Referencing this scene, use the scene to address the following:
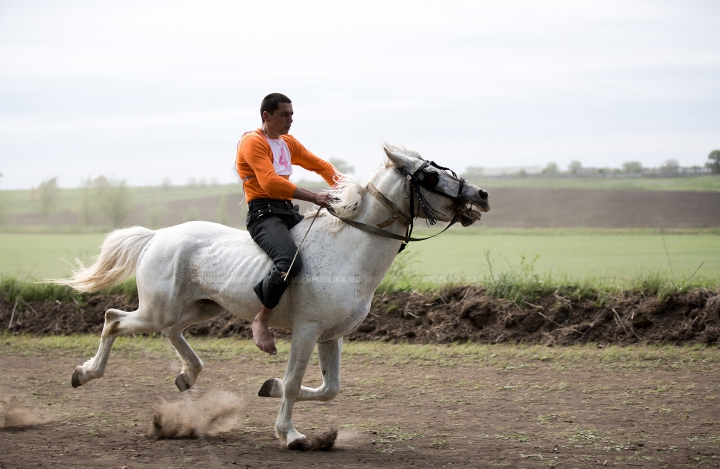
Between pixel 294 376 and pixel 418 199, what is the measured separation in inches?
67.6

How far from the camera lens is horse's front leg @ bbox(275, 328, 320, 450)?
524 centimetres

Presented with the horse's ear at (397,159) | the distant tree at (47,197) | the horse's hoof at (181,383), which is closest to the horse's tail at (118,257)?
the horse's hoof at (181,383)

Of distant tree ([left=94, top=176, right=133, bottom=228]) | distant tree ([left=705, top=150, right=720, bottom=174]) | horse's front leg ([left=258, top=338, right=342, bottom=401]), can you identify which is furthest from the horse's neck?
distant tree ([left=94, top=176, right=133, bottom=228])

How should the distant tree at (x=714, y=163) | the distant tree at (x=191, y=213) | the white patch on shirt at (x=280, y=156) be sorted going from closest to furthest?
the white patch on shirt at (x=280, y=156)
the distant tree at (x=714, y=163)
the distant tree at (x=191, y=213)

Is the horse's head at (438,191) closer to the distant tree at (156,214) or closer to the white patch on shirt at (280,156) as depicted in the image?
the white patch on shirt at (280,156)

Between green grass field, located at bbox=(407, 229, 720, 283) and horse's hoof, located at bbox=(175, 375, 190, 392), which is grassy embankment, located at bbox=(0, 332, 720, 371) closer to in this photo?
green grass field, located at bbox=(407, 229, 720, 283)

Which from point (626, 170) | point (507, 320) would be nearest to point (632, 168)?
point (626, 170)

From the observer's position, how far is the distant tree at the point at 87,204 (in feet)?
71.9

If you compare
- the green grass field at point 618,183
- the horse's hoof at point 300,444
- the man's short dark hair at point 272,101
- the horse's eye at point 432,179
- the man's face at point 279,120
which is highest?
the man's short dark hair at point 272,101

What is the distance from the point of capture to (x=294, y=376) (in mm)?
5285

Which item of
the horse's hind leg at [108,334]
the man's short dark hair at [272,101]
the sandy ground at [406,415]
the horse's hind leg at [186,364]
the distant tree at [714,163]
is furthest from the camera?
the distant tree at [714,163]

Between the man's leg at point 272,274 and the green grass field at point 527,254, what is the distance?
5.42 metres

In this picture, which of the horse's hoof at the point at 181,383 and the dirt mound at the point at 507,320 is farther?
the dirt mound at the point at 507,320

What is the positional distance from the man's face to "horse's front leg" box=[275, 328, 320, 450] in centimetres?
167
